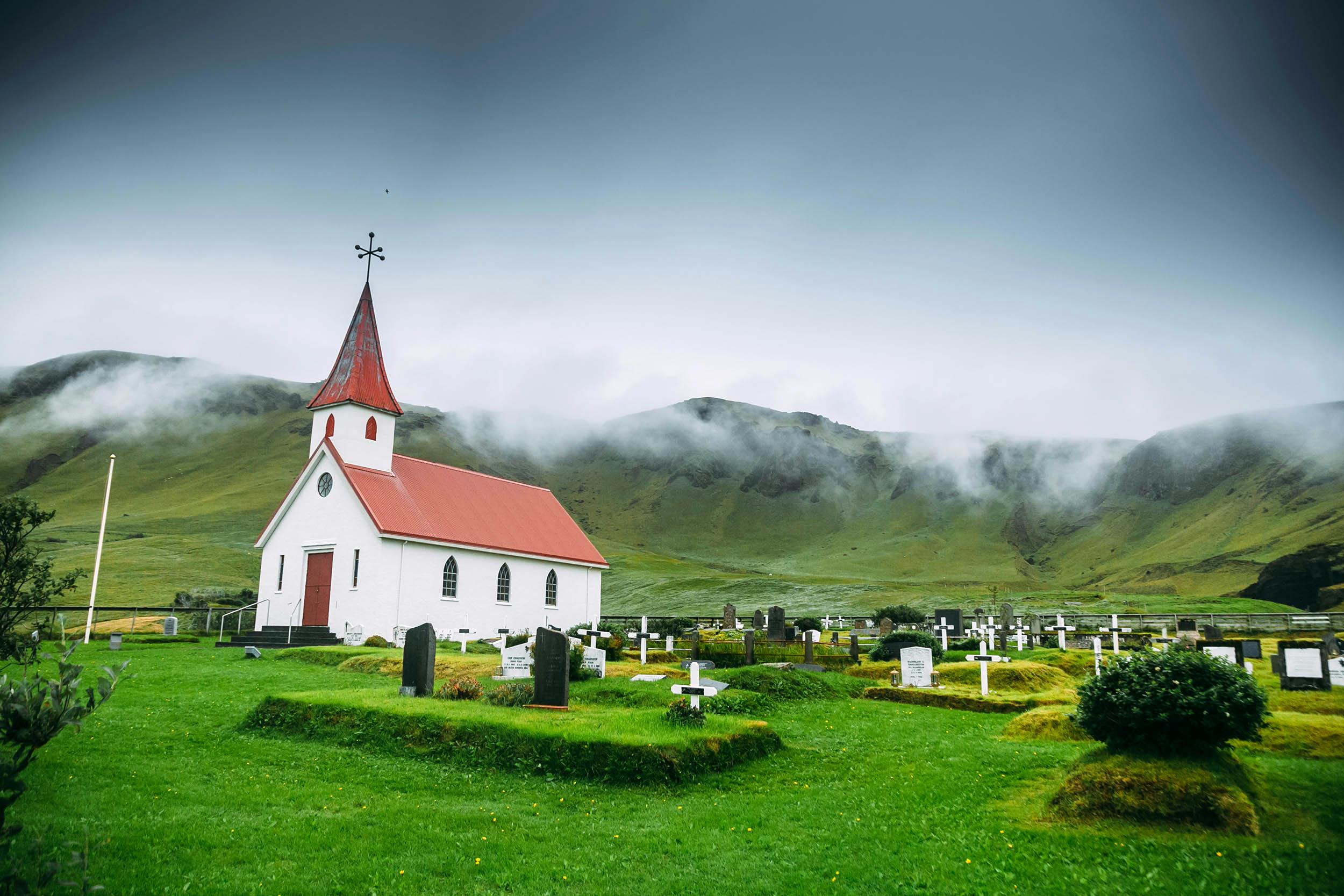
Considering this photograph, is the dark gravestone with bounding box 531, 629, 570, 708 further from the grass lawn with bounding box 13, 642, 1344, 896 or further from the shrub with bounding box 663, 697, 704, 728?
the shrub with bounding box 663, 697, 704, 728

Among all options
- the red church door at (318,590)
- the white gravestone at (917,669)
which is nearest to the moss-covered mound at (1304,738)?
the white gravestone at (917,669)

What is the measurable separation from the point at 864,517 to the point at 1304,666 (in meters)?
169

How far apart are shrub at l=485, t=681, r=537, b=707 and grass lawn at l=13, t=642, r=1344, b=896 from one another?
168 centimetres

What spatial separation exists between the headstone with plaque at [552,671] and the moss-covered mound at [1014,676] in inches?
455

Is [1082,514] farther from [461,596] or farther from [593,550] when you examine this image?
[461,596]

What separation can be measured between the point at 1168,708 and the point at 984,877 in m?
3.27

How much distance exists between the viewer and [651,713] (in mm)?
14453

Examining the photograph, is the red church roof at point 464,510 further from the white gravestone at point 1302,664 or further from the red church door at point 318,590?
the white gravestone at point 1302,664

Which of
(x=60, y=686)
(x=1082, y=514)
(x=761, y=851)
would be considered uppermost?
(x=1082, y=514)

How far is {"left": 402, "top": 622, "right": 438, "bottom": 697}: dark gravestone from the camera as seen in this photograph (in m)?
16.6

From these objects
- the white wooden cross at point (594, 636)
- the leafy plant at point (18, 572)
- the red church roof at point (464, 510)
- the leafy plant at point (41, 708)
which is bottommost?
the white wooden cross at point (594, 636)

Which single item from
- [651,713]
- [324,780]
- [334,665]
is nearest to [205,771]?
[324,780]

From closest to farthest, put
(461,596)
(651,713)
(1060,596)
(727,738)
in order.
A: (727,738)
(651,713)
(461,596)
(1060,596)

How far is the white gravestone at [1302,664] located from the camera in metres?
15.7
